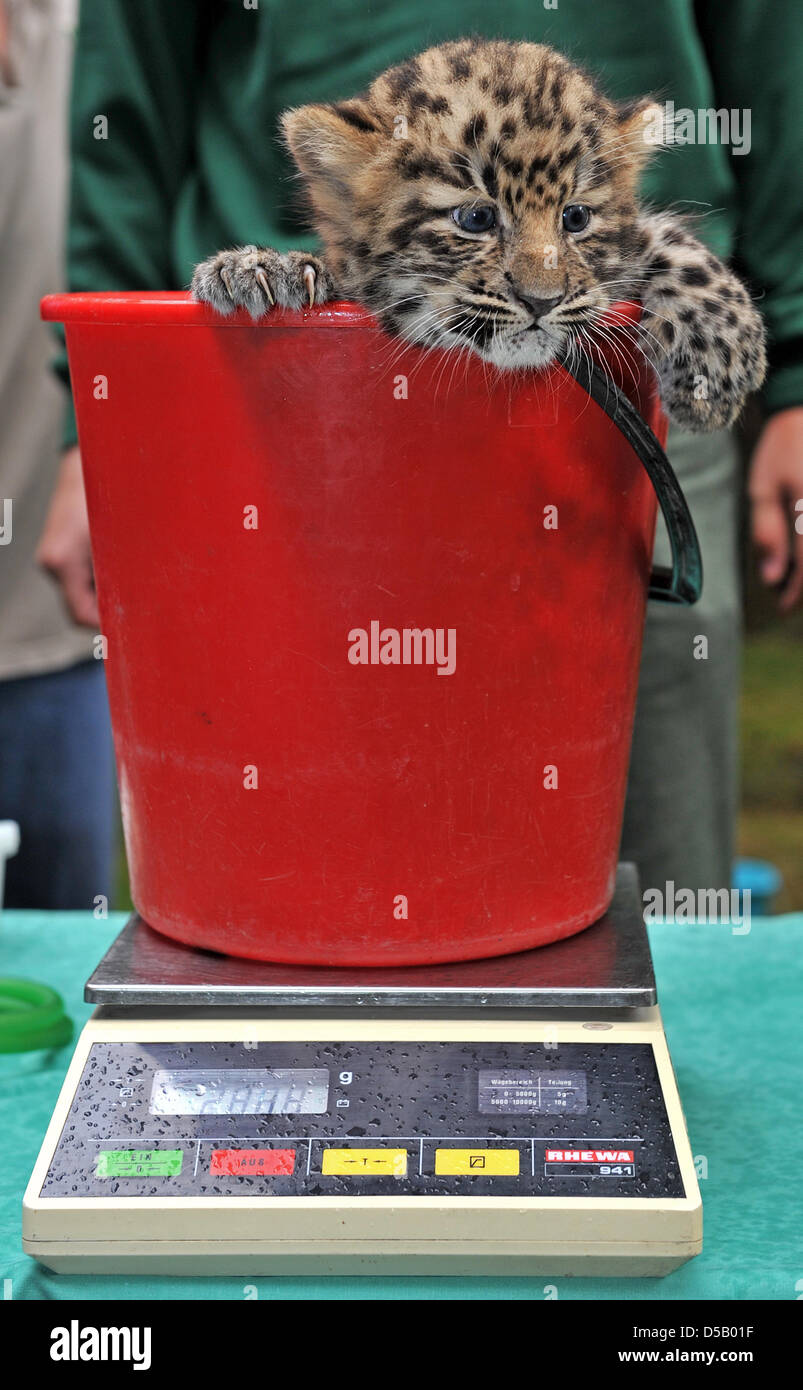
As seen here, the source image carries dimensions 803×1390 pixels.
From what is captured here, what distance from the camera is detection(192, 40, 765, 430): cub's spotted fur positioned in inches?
36.7

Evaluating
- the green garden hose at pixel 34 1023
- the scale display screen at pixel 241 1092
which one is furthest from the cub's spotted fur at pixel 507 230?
the green garden hose at pixel 34 1023

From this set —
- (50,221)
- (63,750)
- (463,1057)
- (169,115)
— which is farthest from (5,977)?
(50,221)

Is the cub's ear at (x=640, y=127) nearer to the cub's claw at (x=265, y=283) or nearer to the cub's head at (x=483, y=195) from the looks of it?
the cub's head at (x=483, y=195)

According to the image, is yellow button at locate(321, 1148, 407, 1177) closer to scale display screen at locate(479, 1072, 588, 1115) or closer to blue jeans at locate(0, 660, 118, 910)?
scale display screen at locate(479, 1072, 588, 1115)

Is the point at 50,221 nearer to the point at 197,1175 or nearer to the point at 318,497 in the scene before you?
the point at 318,497

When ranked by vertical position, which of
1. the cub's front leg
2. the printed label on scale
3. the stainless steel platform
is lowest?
the printed label on scale

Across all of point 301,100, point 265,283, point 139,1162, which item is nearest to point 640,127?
point 265,283

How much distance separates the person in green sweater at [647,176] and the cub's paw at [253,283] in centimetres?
52

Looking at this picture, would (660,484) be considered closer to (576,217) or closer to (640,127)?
(576,217)

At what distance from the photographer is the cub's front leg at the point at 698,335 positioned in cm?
99

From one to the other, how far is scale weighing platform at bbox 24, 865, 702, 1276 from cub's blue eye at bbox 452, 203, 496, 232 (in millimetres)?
500

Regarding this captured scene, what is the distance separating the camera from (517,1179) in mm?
799

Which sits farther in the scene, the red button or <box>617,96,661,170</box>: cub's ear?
<box>617,96,661,170</box>: cub's ear

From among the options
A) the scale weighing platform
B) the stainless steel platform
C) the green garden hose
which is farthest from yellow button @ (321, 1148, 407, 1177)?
the green garden hose
